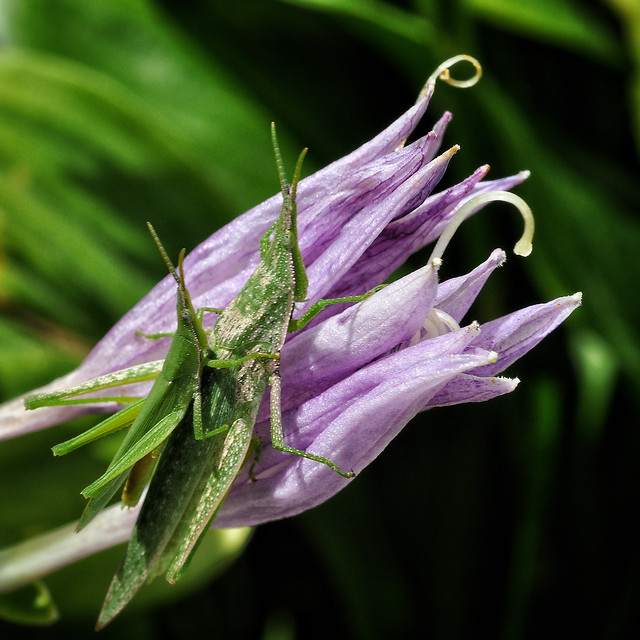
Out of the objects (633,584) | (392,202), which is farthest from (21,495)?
(633,584)

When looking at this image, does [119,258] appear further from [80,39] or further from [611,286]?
[611,286]

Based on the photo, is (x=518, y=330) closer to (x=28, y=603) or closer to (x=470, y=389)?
(x=470, y=389)

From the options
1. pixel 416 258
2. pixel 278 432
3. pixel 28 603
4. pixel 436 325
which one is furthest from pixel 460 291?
pixel 416 258

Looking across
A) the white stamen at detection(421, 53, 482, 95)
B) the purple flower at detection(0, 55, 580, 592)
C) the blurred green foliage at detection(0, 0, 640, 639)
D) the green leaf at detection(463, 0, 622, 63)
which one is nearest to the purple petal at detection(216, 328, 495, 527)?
the purple flower at detection(0, 55, 580, 592)

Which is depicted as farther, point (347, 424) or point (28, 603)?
point (28, 603)

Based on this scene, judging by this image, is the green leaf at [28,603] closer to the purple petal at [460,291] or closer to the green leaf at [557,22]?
the purple petal at [460,291]
